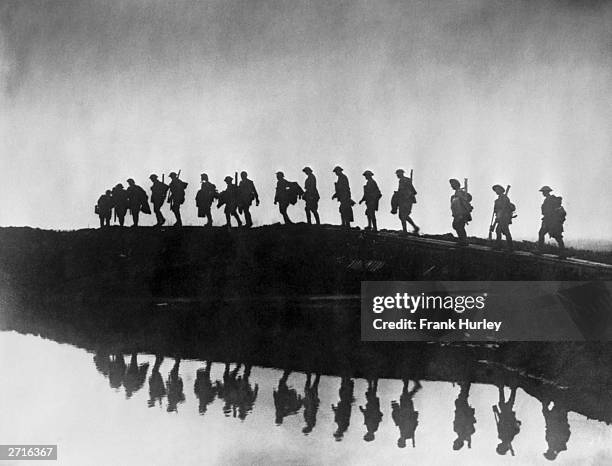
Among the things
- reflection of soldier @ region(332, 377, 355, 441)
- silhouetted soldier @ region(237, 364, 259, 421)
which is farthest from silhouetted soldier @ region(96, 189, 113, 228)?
reflection of soldier @ region(332, 377, 355, 441)

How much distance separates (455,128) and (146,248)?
3.39 metres

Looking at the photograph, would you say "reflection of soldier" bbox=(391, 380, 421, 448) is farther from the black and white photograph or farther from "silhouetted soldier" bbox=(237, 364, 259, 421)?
"silhouetted soldier" bbox=(237, 364, 259, 421)

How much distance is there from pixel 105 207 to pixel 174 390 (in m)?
2.31

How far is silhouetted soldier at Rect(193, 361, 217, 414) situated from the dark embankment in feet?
3.18

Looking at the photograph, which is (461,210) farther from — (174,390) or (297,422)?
(174,390)

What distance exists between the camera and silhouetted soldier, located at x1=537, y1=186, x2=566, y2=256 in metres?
6.61

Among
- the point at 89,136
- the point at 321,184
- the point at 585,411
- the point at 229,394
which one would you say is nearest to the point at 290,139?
the point at 321,184

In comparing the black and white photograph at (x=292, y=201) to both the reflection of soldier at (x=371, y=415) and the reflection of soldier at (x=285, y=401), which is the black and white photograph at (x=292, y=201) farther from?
the reflection of soldier at (x=371, y=415)

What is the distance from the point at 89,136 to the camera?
6.96 meters

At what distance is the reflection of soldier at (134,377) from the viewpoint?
5871mm

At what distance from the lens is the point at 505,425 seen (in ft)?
17.6

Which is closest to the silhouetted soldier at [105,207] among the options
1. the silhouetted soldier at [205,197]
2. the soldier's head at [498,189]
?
the silhouetted soldier at [205,197]
